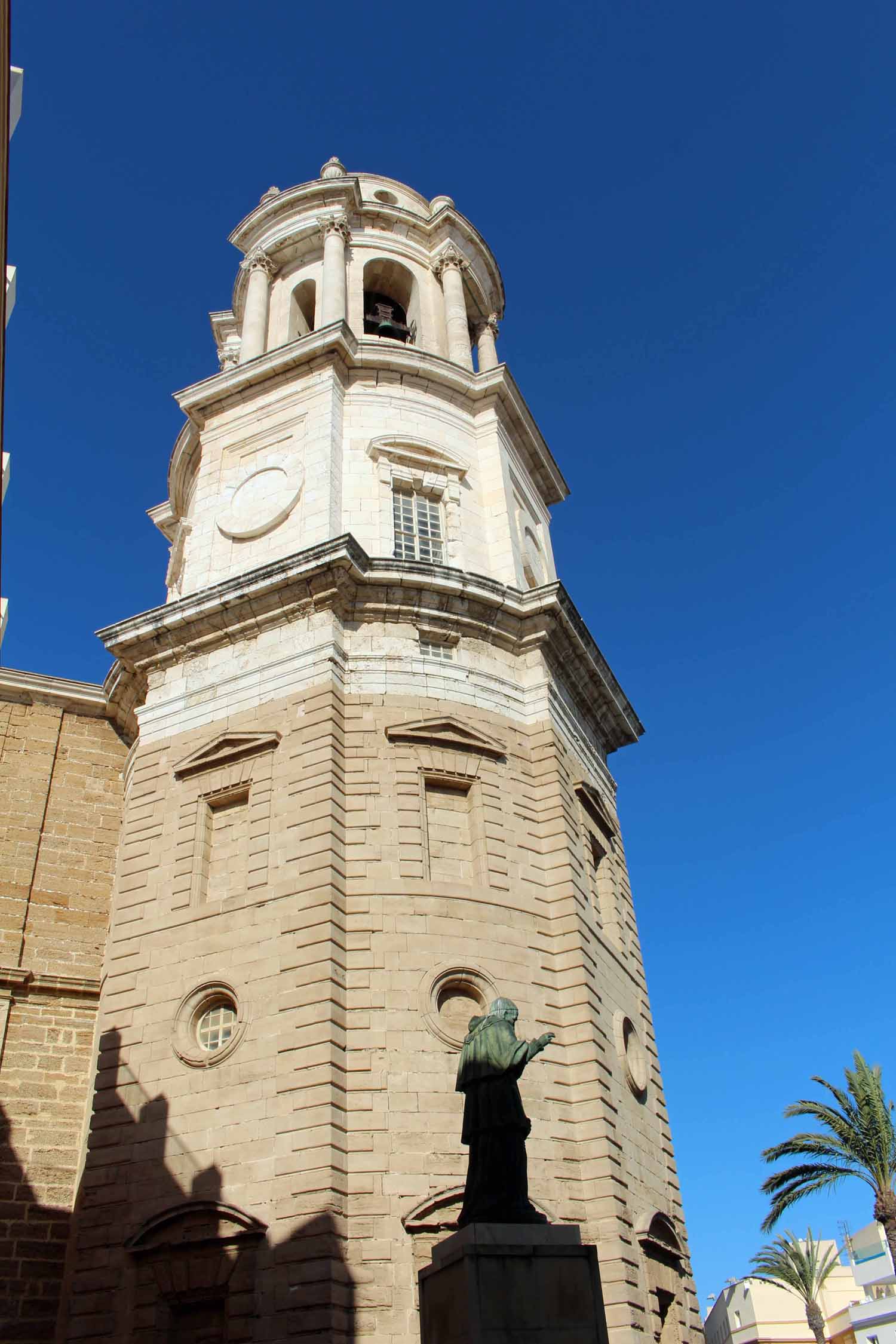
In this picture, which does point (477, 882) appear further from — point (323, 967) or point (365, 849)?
point (323, 967)

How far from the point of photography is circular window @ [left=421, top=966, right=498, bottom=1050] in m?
17.2

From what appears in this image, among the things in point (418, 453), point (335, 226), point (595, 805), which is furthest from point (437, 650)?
point (335, 226)

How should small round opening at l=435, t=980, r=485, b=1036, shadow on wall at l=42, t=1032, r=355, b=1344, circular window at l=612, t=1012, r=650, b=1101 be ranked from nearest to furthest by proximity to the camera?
shadow on wall at l=42, t=1032, r=355, b=1344 < small round opening at l=435, t=980, r=485, b=1036 < circular window at l=612, t=1012, r=650, b=1101

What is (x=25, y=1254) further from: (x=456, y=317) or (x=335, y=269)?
(x=456, y=317)

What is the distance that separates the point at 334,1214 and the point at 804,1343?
52828 millimetres

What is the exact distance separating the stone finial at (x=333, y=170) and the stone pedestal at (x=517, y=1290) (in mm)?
29192

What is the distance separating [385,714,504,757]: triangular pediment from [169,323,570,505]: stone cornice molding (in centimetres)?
954

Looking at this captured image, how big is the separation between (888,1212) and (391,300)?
2705cm

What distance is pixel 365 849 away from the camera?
18.5 m

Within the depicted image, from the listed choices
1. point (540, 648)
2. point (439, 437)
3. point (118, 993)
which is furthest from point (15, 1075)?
point (439, 437)

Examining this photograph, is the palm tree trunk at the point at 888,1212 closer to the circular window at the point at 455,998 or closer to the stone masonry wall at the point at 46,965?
the circular window at the point at 455,998

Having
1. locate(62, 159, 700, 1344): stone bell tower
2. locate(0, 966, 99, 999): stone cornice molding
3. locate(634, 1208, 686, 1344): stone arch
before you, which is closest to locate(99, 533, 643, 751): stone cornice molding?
locate(62, 159, 700, 1344): stone bell tower

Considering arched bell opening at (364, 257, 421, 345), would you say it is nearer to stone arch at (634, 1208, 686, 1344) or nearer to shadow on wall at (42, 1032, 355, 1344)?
shadow on wall at (42, 1032, 355, 1344)

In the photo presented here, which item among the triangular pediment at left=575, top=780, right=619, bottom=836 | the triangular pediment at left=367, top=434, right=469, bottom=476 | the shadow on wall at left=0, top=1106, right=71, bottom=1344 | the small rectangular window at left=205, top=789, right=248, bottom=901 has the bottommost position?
the shadow on wall at left=0, top=1106, right=71, bottom=1344
